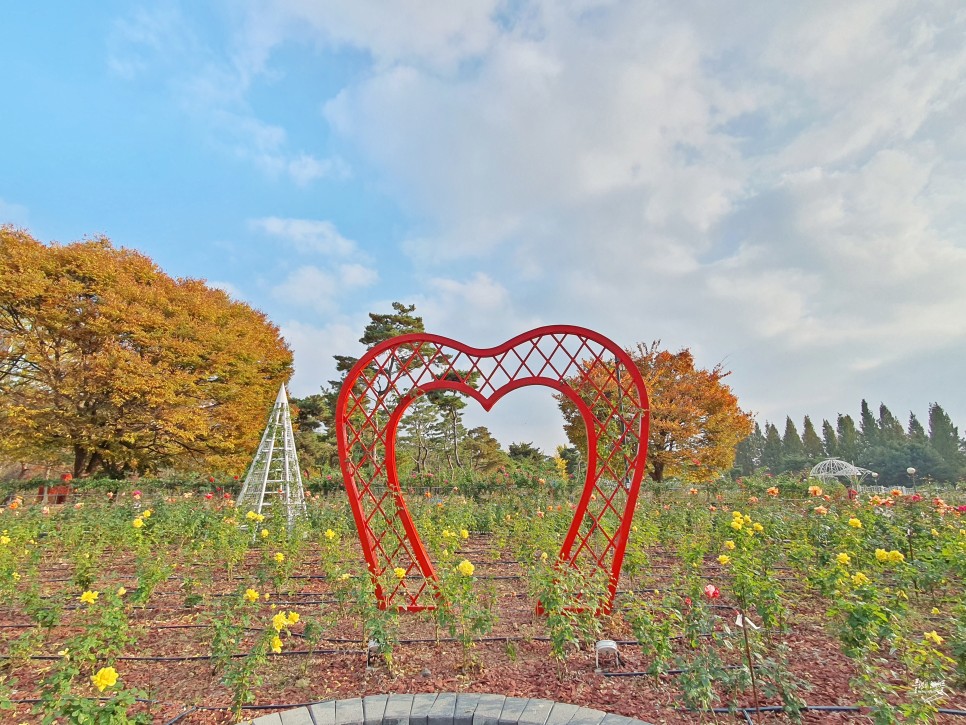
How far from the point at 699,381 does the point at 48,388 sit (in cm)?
1894

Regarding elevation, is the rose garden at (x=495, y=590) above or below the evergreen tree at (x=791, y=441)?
below

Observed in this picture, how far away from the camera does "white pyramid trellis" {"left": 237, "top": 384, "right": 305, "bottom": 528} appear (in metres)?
6.75

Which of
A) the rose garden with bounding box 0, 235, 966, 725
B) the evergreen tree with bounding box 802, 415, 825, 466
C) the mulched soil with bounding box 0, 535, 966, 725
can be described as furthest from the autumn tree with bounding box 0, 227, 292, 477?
the evergreen tree with bounding box 802, 415, 825, 466

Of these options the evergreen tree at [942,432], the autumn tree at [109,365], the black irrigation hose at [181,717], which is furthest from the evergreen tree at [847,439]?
the black irrigation hose at [181,717]

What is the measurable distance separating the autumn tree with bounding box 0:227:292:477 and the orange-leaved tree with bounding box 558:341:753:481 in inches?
504

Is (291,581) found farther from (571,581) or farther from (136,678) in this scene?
(571,581)

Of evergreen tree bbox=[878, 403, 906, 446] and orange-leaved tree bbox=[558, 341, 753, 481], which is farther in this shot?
evergreen tree bbox=[878, 403, 906, 446]

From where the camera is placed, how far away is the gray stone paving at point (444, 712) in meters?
2.40

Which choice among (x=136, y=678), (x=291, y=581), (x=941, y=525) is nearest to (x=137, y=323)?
(x=291, y=581)

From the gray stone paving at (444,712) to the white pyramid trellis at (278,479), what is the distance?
422cm

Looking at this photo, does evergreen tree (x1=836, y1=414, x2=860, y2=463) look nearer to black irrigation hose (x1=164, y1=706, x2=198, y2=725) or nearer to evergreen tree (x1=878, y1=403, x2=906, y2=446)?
evergreen tree (x1=878, y1=403, x2=906, y2=446)

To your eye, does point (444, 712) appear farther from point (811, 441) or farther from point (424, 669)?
point (811, 441)

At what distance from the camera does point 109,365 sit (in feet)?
41.8

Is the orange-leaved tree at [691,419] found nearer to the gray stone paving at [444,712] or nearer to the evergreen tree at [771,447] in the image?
the gray stone paving at [444,712]
